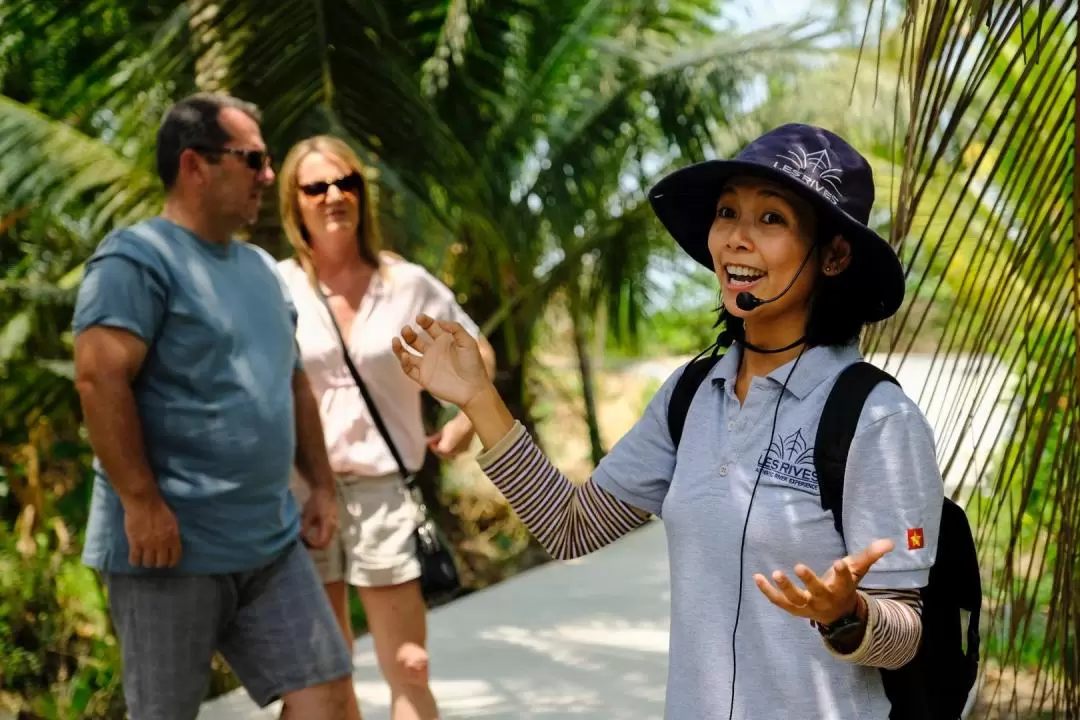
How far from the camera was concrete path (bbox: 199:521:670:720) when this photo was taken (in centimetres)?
519

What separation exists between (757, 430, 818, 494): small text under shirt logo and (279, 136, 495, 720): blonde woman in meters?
1.98

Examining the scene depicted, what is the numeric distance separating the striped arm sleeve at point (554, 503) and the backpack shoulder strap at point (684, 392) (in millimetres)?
158

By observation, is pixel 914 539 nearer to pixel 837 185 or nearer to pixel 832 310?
pixel 832 310

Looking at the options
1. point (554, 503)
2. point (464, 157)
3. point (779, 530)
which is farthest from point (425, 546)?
point (464, 157)

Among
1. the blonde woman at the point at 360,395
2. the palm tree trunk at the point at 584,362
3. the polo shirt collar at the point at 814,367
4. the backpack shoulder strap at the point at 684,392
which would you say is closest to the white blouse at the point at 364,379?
the blonde woman at the point at 360,395

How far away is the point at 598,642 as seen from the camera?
245 inches

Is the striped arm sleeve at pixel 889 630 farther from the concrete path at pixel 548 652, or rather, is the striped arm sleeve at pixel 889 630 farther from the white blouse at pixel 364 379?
the concrete path at pixel 548 652

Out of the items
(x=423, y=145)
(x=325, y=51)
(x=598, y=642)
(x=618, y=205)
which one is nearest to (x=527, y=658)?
(x=598, y=642)

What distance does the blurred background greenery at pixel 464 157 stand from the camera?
561 cm

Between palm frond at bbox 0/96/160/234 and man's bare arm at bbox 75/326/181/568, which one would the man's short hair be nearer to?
man's bare arm at bbox 75/326/181/568

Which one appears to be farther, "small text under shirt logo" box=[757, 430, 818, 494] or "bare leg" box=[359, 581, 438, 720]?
"bare leg" box=[359, 581, 438, 720]

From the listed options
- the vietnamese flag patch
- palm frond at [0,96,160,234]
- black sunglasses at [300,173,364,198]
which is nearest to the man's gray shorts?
black sunglasses at [300,173,364,198]

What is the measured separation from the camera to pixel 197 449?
3209 millimetres

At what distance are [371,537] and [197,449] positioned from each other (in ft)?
2.85
